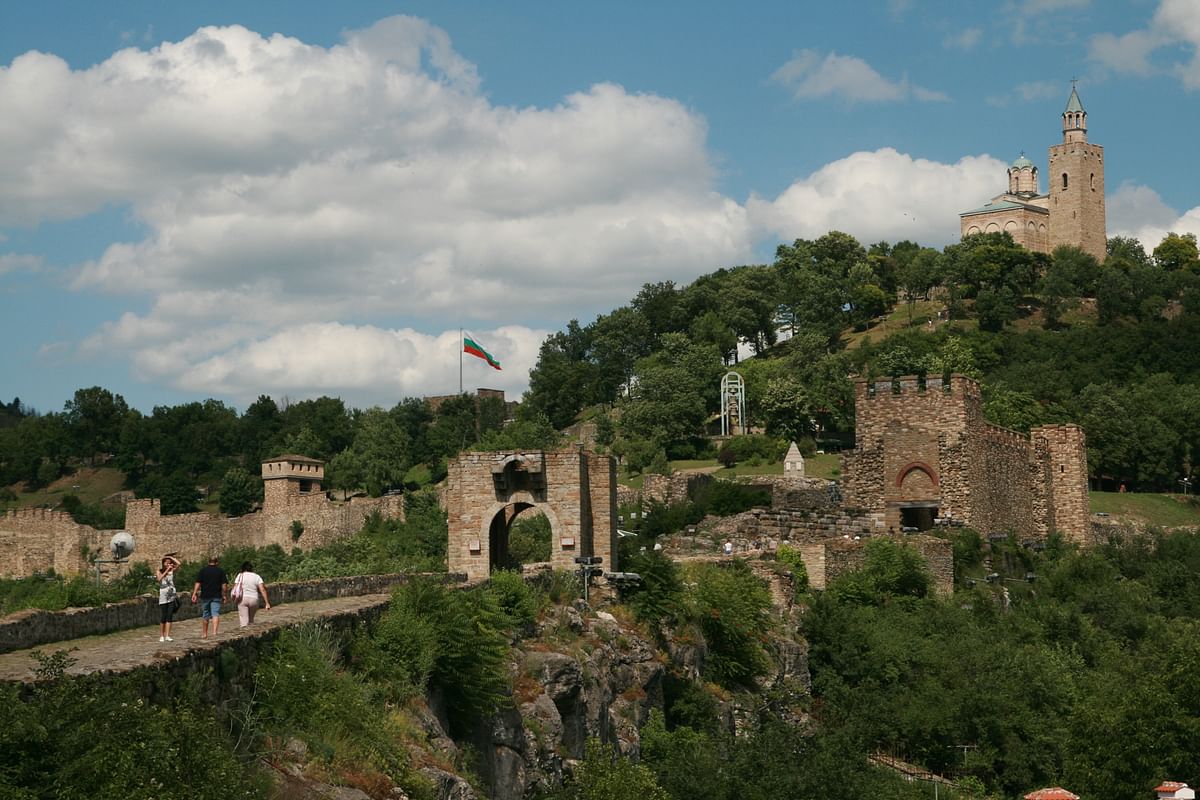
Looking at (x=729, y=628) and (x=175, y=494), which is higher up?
(x=175, y=494)

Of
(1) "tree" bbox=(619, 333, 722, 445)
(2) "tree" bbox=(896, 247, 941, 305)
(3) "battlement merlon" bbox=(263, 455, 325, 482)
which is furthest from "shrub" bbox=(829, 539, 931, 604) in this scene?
(2) "tree" bbox=(896, 247, 941, 305)

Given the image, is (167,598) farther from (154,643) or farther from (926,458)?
(926,458)

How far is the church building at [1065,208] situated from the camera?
108 m

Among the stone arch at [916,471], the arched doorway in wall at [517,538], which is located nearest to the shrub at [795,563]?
the arched doorway in wall at [517,538]

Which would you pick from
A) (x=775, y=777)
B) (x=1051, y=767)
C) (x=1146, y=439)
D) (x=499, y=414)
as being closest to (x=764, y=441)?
(x=1146, y=439)

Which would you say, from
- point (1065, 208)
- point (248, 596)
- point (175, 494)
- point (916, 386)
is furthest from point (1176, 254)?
point (248, 596)

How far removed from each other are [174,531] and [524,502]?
5101cm

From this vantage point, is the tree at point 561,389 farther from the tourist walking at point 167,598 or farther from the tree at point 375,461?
the tourist walking at point 167,598

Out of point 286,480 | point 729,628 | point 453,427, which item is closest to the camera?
point 729,628

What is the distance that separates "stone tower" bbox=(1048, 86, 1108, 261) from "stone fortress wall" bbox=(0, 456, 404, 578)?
193 ft

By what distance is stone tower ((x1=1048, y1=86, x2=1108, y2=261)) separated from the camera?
107688 millimetres

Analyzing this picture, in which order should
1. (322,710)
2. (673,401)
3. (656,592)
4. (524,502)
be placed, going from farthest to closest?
(673,401)
(524,502)
(656,592)
(322,710)

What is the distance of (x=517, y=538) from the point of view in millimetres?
36375

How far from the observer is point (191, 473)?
94188mm
